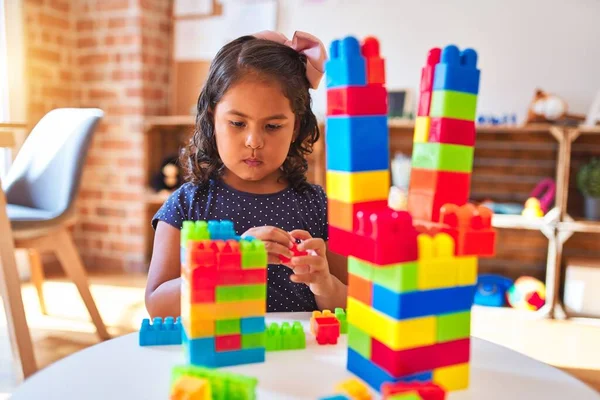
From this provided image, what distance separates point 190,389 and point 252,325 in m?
0.13

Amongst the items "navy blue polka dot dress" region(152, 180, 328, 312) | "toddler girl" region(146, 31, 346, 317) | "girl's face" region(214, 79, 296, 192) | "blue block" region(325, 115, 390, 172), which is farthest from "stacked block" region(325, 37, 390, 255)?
"navy blue polka dot dress" region(152, 180, 328, 312)

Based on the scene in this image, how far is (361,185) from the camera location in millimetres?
522

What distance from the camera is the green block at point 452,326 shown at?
510mm

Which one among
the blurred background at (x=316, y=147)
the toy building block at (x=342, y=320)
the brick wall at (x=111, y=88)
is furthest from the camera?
the brick wall at (x=111, y=88)

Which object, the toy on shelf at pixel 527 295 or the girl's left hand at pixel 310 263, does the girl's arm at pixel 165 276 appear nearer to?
the girl's left hand at pixel 310 263

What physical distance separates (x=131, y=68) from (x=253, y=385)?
2682 mm

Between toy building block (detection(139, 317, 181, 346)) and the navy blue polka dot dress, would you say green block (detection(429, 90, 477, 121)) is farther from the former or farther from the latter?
the navy blue polka dot dress

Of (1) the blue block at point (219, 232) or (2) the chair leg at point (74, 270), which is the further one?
(2) the chair leg at point (74, 270)

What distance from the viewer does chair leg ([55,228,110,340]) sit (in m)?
1.86

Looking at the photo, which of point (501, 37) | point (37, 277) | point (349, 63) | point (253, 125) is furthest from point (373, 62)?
point (501, 37)

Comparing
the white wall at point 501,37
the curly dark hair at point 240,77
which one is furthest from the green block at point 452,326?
the white wall at point 501,37

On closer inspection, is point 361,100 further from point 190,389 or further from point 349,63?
point 190,389

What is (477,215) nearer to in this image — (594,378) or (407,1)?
(594,378)

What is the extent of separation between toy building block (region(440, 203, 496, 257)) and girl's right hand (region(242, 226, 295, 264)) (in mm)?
242
